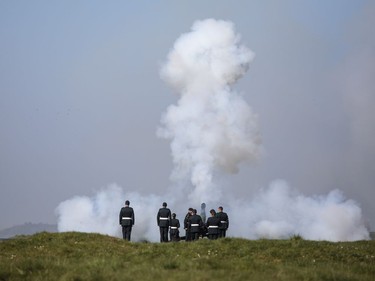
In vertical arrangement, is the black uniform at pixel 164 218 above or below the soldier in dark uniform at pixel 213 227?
above

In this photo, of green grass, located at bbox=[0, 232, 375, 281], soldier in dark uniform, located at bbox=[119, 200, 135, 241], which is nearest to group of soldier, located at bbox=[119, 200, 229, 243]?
soldier in dark uniform, located at bbox=[119, 200, 135, 241]

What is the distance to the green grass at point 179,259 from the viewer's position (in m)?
18.3

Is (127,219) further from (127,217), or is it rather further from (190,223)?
(190,223)

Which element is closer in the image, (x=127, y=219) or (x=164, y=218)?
(x=127, y=219)

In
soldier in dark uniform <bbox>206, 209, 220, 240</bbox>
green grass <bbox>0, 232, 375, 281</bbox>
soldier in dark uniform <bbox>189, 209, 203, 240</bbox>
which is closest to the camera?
green grass <bbox>0, 232, 375, 281</bbox>

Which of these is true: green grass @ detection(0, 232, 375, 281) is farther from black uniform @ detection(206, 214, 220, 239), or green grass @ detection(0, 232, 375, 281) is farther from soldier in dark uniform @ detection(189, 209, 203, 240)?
black uniform @ detection(206, 214, 220, 239)

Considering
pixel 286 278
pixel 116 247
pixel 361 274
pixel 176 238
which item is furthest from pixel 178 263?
pixel 176 238

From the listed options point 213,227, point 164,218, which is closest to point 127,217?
point 164,218

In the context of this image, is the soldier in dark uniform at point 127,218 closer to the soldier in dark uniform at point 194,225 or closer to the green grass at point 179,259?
the soldier in dark uniform at point 194,225

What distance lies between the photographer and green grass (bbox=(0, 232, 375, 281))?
18.3 meters

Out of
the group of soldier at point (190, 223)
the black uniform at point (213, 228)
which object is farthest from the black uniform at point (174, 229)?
the black uniform at point (213, 228)

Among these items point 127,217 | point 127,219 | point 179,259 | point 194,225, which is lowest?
point 179,259

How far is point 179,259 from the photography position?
22.2 metres

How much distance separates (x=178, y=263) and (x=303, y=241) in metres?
11.1
